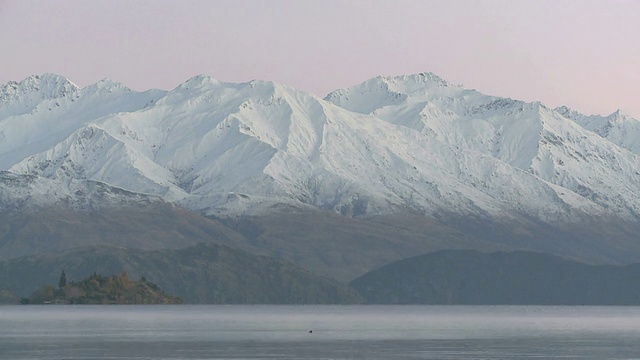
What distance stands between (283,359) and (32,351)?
36828 millimetres

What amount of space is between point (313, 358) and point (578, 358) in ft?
116

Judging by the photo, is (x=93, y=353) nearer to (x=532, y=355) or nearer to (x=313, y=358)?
(x=313, y=358)

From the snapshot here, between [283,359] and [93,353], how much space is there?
28.4 metres

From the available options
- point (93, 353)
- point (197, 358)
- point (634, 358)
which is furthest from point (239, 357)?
point (634, 358)

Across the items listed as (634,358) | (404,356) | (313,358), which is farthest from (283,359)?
(634,358)

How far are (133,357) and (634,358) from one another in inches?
2611

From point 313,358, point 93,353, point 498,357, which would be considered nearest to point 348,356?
point 313,358

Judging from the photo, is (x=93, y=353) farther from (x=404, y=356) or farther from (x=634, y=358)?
(x=634, y=358)

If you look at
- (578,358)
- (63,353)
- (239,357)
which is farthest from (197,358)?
(578,358)

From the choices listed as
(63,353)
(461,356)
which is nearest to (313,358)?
(461,356)

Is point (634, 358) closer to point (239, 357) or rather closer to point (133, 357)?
point (239, 357)

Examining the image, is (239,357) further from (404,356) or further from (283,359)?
(404,356)

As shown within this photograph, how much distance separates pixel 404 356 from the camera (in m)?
195

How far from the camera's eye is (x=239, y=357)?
192 metres
